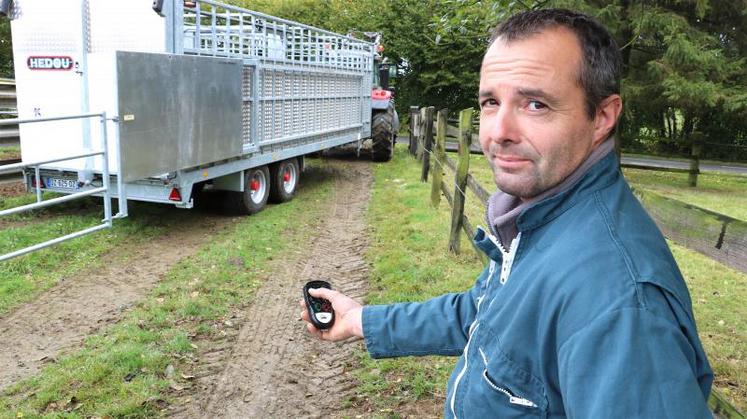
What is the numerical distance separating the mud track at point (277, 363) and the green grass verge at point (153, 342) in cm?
19

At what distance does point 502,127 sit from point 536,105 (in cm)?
8

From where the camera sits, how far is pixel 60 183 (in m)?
7.74

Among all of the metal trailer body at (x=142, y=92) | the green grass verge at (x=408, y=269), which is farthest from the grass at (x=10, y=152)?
the green grass verge at (x=408, y=269)

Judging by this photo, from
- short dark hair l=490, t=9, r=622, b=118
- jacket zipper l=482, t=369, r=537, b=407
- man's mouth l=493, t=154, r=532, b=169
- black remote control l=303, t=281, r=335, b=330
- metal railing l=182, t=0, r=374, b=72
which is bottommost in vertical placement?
black remote control l=303, t=281, r=335, b=330

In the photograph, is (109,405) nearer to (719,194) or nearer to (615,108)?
(615,108)

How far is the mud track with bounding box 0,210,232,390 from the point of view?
4.66 m

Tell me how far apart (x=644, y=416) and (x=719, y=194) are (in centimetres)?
1677

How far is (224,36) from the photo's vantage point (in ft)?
28.0

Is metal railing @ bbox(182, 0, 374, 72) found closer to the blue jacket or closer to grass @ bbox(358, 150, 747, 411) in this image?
grass @ bbox(358, 150, 747, 411)

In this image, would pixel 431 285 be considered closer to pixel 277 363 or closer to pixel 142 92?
pixel 277 363

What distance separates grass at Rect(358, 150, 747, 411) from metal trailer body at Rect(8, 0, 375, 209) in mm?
2399

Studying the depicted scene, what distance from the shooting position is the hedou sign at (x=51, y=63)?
24.1ft

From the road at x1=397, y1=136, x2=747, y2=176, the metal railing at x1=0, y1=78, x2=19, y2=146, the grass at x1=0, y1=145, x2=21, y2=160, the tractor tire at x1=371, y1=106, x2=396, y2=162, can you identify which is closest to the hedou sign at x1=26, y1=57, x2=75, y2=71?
the metal railing at x1=0, y1=78, x2=19, y2=146

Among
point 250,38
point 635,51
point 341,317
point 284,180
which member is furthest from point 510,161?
point 635,51
